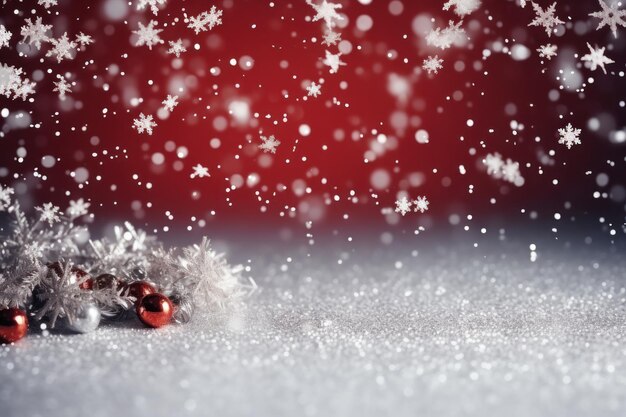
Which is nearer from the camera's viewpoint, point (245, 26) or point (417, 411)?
point (417, 411)

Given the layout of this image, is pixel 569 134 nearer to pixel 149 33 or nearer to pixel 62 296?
pixel 149 33

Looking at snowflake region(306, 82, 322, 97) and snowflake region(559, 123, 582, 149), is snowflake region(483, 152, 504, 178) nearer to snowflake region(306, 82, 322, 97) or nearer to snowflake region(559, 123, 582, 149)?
snowflake region(559, 123, 582, 149)

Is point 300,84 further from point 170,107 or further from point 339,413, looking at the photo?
point 339,413

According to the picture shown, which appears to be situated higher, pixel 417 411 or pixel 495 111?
pixel 495 111

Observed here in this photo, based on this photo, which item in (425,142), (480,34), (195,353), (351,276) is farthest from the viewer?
(425,142)

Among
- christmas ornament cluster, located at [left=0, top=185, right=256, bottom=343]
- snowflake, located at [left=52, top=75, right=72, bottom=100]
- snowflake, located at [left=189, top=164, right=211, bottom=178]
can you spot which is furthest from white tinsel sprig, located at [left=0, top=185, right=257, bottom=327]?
snowflake, located at [left=189, top=164, right=211, bottom=178]

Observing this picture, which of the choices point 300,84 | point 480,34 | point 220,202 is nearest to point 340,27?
point 300,84

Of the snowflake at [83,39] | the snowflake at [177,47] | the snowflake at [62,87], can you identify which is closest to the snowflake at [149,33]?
the snowflake at [177,47]
